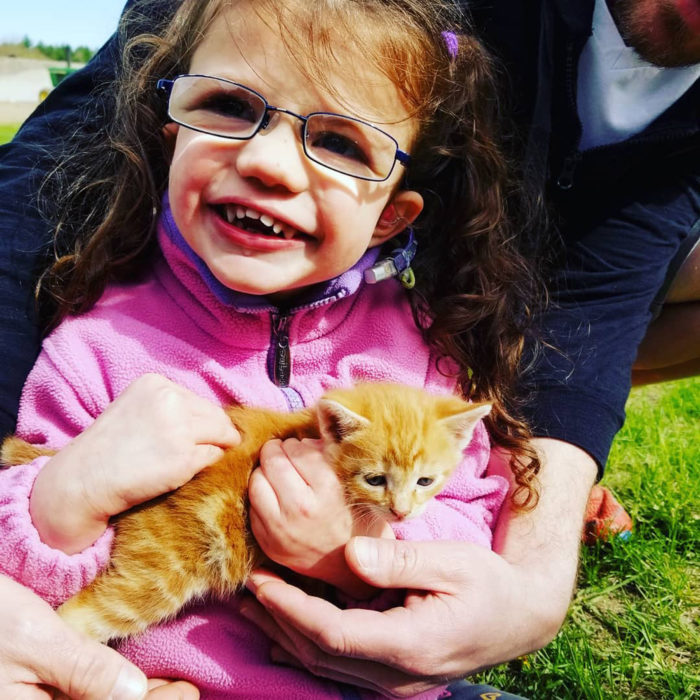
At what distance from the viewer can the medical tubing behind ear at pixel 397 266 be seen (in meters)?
2.11

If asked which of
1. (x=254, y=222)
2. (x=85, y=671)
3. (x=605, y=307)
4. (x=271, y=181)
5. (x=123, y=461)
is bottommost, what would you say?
(x=605, y=307)

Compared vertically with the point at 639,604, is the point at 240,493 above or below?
above

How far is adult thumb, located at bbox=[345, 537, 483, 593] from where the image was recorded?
63.2 inches

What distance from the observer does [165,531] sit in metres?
1.63

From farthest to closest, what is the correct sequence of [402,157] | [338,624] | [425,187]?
1. [425,187]
2. [402,157]
3. [338,624]

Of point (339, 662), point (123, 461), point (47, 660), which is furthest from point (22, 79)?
point (339, 662)

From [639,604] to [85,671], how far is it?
2.23 m

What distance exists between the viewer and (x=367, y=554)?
5.28 feet

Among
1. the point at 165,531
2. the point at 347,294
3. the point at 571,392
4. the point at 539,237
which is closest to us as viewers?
the point at 165,531

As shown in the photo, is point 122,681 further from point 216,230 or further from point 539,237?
point 539,237

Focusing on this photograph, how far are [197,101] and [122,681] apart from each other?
1462 mm

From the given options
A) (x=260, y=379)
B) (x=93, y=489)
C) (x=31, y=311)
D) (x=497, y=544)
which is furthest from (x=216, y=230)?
(x=497, y=544)

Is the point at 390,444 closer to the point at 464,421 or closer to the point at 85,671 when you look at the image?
the point at 464,421

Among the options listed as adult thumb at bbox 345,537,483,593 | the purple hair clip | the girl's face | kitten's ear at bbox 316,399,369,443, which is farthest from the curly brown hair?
kitten's ear at bbox 316,399,369,443
